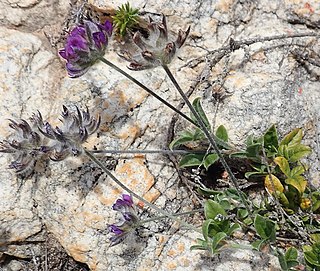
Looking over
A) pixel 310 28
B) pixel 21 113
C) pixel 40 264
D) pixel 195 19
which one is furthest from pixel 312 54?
pixel 40 264

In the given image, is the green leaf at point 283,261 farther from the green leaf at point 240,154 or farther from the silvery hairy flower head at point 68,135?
the silvery hairy flower head at point 68,135

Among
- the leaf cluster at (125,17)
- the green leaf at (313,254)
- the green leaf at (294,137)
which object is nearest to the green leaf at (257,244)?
the green leaf at (313,254)

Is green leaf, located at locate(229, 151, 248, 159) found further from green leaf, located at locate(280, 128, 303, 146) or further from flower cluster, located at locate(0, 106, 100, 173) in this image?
flower cluster, located at locate(0, 106, 100, 173)

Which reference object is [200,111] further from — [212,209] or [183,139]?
[212,209]

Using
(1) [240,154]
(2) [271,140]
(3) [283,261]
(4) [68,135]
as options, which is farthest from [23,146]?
(3) [283,261]

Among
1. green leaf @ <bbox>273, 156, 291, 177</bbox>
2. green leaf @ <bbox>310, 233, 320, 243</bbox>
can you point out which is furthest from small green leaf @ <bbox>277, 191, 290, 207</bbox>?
green leaf @ <bbox>310, 233, 320, 243</bbox>

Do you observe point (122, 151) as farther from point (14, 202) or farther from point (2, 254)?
point (2, 254)
